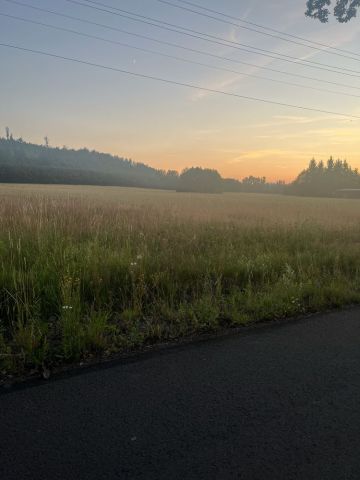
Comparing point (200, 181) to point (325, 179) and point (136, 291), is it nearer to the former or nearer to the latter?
point (325, 179)

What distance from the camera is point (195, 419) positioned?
2330 millimetres

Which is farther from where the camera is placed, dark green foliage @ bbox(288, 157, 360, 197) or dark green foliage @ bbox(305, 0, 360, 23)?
dark green foliage @ bbox(288, 157, 360, 197)

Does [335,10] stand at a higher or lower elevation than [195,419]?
higher

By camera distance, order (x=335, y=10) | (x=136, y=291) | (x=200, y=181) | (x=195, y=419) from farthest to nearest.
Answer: (x=200, y=181) < (x=335, y=10) < (x=136, y=291) < (x=195, y=419)

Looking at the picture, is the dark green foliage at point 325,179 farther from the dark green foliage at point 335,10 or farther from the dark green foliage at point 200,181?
the dark green foliage at point 335,10

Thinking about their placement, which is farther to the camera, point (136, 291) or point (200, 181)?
point (200, 181)

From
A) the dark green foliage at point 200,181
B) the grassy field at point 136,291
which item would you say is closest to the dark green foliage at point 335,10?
the grassy field at point 136,291

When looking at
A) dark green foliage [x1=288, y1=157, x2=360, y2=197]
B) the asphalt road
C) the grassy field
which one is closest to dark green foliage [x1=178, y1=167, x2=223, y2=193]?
dark green foliage [x1=288, y1=157, x2=360, y2=197]

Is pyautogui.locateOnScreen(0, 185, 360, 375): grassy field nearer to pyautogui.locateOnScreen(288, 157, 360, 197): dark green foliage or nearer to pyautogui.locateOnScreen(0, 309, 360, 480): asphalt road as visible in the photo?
pyautogui.locateOnScreen(0, 309, 360, 480): asphalt road

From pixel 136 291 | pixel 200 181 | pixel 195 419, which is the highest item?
pixel 200 181

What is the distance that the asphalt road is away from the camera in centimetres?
192

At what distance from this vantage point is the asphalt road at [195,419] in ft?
6.31

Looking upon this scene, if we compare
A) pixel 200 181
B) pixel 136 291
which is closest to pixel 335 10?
pixel 136 291

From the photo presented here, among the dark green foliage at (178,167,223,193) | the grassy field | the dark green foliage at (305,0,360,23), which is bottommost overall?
the grassy field
